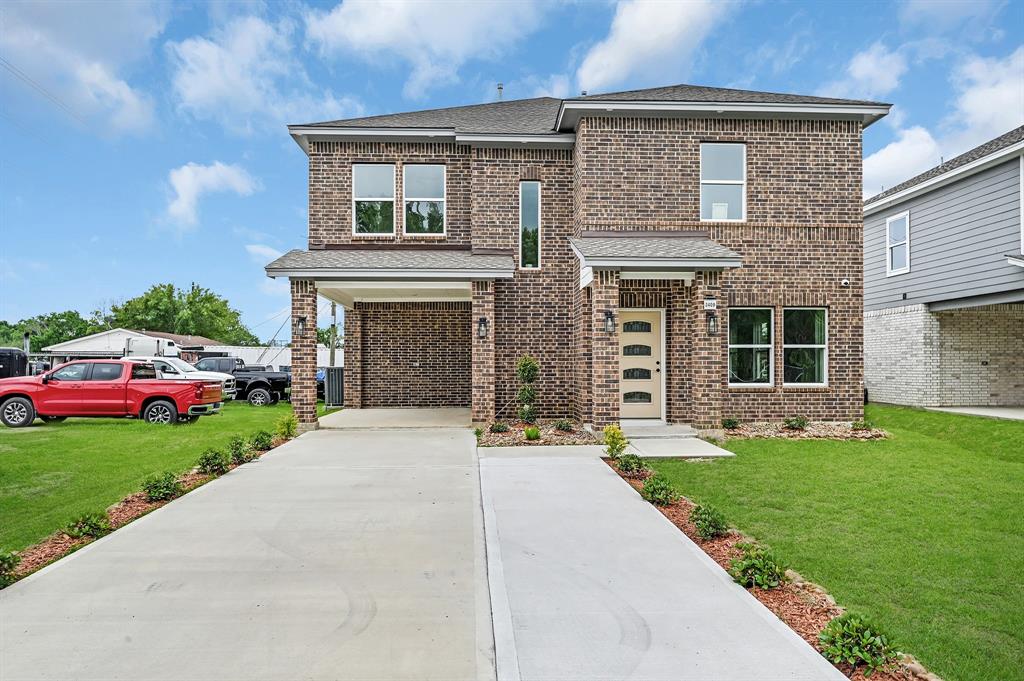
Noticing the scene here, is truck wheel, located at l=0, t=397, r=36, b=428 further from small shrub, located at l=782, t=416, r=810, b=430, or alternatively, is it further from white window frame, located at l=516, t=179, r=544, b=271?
small shrub, located at l=782, t=416, r=810, b=430

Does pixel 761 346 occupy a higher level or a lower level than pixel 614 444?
higher

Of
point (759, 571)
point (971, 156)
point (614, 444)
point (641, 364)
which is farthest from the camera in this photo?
point (971, 156)

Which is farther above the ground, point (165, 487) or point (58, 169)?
point (58, 169)

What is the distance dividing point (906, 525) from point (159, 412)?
15.2 meters

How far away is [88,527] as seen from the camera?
572 cm

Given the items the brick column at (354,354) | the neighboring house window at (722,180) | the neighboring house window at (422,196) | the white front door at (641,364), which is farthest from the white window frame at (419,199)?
the neighboring house window at (722,180)

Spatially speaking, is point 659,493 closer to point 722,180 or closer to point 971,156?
point 722,180

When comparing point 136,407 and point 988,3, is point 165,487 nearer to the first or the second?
point 136,407

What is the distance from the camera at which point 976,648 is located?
140 inches

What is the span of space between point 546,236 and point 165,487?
943 cm

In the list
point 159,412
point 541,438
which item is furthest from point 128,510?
point 159,412

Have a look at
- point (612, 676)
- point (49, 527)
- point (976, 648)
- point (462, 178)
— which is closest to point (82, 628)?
point (49, 527)

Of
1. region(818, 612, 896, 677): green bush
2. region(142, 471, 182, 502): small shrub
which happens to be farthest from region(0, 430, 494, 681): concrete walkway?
region(818, 612, 896, 677): green bush

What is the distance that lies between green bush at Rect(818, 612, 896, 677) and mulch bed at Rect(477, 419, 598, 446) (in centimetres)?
736
